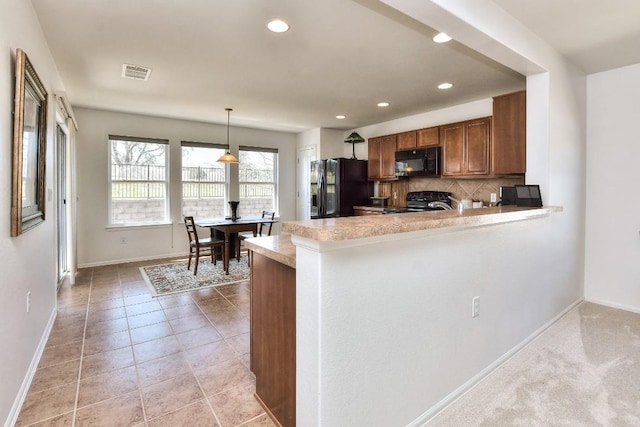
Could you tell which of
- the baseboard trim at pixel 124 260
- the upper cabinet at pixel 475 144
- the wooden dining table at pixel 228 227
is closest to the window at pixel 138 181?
the baseboard trim at pixel 124 260

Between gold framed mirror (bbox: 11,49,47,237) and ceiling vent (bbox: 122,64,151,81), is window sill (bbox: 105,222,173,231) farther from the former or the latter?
gold framed mirror (bbox: 11,49,47,237)

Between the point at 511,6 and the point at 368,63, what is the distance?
1.31 metres

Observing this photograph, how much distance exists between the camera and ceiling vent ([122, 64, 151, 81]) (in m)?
3.38

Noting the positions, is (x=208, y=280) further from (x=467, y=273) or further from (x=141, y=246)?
(x=467, y=273)

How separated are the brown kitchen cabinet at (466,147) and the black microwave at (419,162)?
0.38 feet

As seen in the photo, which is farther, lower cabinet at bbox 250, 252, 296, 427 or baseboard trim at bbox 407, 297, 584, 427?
baseboard trim at bbox 407, 297, 584, 427

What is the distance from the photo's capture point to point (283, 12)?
2.33 metres

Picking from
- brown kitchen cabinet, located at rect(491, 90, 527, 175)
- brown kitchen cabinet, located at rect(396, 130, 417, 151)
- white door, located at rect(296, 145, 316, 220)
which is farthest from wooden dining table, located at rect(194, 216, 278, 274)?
brown kitchen cabinet, located at rect(491, 90, 527, 175)

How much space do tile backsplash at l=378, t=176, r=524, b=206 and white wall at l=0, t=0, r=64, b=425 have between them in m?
4.91

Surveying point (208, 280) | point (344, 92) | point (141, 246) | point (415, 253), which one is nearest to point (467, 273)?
point (415, 253)

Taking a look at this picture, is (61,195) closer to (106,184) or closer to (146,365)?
(106,184)

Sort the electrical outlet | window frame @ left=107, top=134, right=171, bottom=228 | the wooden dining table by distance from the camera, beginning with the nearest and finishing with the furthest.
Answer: the electrical outlet, the wooden dining table, window frame @ left=107, top=134, right=171, bottom=228

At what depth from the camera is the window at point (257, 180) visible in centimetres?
672

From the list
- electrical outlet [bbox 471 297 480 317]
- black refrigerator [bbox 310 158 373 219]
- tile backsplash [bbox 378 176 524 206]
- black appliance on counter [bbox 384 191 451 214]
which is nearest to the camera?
electrical outlet [bbox 471 297 480 317]
